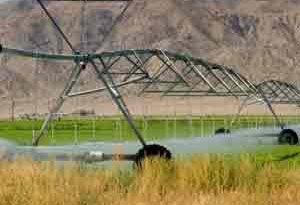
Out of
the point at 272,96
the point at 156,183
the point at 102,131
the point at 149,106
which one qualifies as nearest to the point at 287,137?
the point at 272,96

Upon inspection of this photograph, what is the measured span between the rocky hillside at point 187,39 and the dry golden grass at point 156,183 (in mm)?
137477

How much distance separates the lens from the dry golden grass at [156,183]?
11719mm

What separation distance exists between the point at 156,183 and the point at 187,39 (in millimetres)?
163555

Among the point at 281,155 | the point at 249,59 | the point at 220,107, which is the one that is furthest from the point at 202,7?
the point at 281,155

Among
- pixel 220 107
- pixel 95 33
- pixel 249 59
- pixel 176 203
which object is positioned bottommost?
pixel 176 203

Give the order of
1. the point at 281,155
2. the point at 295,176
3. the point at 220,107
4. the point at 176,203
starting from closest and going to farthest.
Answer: the point at 176,203 < the point at 295,176 < the point at 281,155 < the point at 220,107

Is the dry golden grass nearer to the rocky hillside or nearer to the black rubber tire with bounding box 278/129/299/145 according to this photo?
the black rubber tire with bounding box 278/129/299/145

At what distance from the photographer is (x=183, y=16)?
18650cm

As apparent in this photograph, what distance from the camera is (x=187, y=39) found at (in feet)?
578

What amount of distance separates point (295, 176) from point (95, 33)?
186 meters

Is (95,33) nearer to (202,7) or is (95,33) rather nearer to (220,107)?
(202,7)

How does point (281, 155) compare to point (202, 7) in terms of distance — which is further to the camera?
point (202, 7)

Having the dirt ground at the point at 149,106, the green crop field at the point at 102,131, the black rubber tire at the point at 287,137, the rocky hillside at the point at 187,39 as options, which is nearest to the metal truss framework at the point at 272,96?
the black rubber tire at the point at 287,137

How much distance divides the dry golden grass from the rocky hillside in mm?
137477
